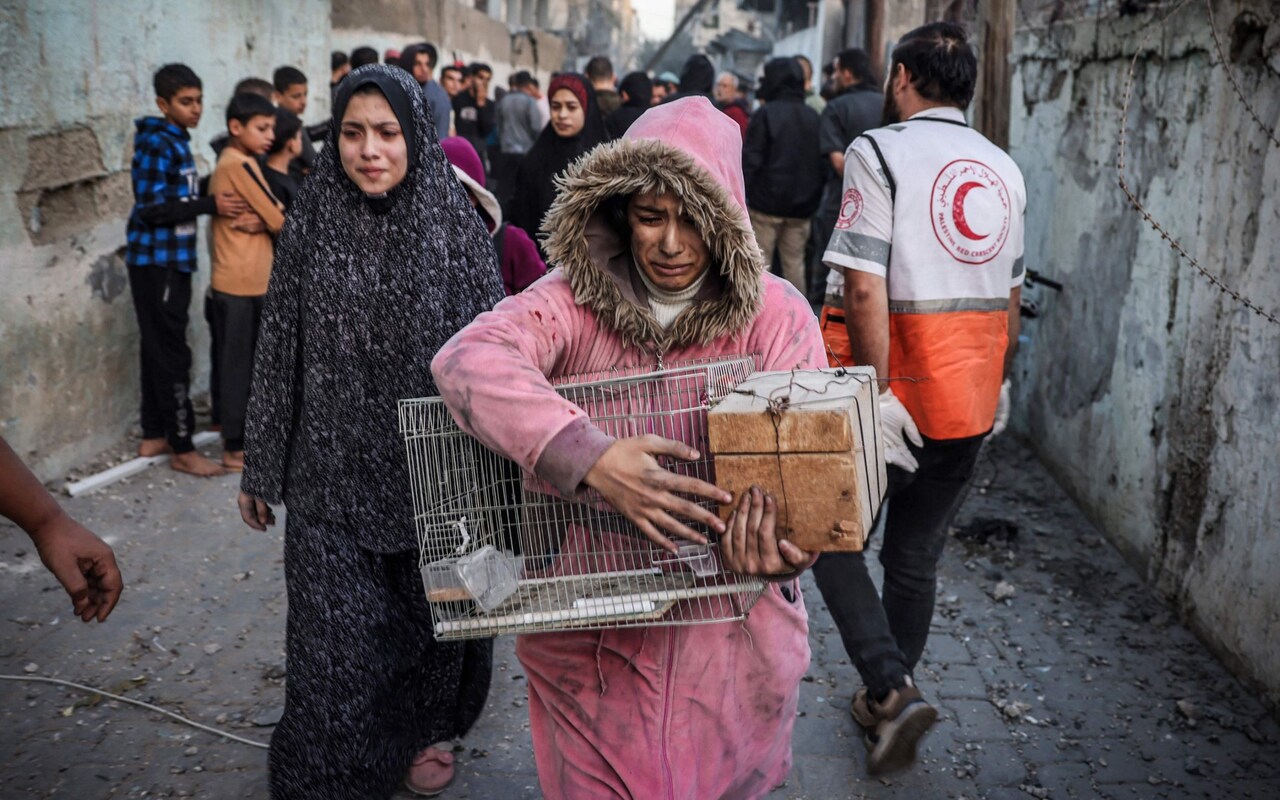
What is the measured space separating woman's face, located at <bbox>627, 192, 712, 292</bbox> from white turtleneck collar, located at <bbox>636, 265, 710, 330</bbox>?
1 centimetres

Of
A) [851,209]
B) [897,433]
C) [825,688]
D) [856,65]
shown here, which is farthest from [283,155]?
[897,433]

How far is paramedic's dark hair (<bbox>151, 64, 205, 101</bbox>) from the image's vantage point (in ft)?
19.1

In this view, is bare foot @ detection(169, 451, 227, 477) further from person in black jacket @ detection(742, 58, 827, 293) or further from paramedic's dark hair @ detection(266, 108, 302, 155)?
person in black jacket @ detection(742, 58, 827, 293)

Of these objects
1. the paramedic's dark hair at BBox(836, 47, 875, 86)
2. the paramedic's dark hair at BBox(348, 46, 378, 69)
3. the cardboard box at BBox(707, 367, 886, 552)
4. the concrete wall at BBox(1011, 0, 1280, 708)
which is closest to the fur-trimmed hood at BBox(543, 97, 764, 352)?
the cardboard box at BBox(707, 367, 886, 552)

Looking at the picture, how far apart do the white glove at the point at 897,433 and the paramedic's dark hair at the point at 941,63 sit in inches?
38.8

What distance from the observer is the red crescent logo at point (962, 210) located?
3299 mm

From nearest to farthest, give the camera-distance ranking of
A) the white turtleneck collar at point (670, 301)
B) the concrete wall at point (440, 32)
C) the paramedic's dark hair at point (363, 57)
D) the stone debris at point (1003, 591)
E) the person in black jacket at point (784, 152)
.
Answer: the white turtleneck collar at point (670, 301) → the stone debris at point (1003, 591) → the person in black jacket at point (784, 152) → the paramedic's dark hair at point (363, 57) → the concrete wall at point (440, 32)

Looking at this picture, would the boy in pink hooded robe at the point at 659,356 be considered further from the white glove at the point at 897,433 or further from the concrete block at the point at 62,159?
the concrete block at the point at 62,159

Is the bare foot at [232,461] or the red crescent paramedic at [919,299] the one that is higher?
the red crescent paramedic at [919,299]

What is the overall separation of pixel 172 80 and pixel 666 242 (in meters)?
4.64

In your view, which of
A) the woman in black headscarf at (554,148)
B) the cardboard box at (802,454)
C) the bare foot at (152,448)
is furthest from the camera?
the woman in black headscarf at (554,148)

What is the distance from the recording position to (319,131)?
720cm

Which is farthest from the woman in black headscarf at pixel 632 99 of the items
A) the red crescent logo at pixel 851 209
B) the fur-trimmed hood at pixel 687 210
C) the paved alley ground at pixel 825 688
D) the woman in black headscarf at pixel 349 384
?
the fur-trimmed hood at pixel 687 210

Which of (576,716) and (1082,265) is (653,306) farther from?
(1082,265)
